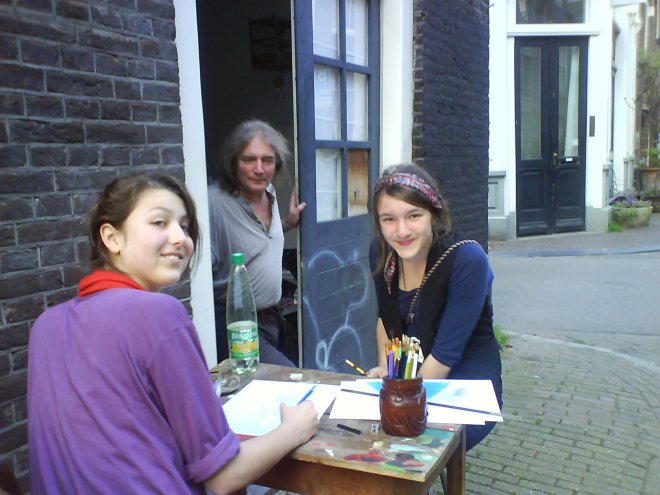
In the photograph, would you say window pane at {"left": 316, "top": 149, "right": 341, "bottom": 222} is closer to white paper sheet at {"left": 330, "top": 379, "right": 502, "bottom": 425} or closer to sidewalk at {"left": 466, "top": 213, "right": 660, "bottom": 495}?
sidewalk at {"left": 466, "top": 213, "right": 660, "bottom": 495}

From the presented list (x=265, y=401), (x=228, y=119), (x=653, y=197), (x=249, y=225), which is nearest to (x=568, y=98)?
(x=653, y=197)

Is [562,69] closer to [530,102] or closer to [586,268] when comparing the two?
[530,102]

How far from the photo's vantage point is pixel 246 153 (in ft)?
10.9

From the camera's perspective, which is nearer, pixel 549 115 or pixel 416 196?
pixel 416 196

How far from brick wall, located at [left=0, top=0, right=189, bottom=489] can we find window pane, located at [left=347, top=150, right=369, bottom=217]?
200 centimetres

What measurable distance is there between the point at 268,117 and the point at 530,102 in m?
8.12

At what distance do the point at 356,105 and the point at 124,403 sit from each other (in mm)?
3484

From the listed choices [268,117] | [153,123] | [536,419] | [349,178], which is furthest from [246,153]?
[536,419]

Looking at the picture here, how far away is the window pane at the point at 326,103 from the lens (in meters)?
4.02

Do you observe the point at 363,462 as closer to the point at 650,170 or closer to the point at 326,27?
the point at 326,27

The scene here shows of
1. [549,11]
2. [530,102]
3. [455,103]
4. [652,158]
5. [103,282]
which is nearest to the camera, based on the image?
[103,282]

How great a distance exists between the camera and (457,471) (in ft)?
6.66

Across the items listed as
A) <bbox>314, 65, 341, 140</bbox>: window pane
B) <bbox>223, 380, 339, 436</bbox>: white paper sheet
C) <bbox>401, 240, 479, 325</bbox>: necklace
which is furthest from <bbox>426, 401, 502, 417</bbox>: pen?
<bbox>314, 65, 341, 140</bbox>: window pane

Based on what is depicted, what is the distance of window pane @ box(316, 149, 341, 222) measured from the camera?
412cm
